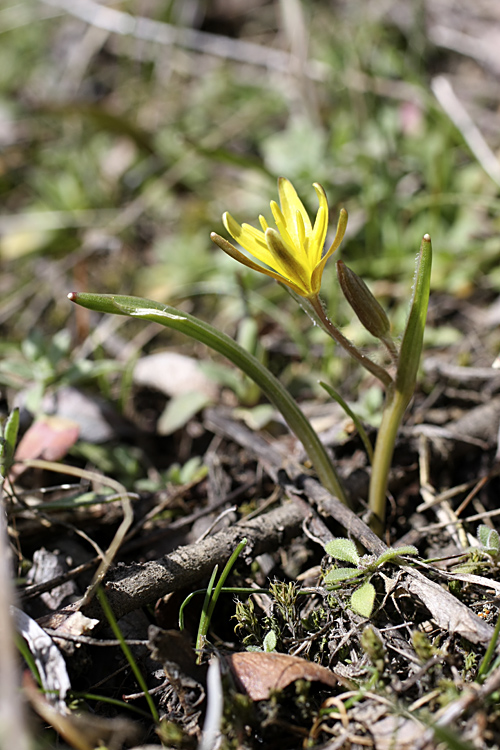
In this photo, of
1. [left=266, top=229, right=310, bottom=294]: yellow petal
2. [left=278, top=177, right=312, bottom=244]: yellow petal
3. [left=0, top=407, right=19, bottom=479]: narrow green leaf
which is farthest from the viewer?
[left=0, top=407, right=19, bottom=479]: narrow green leaf

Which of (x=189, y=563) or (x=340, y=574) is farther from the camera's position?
(x=189, y=563)

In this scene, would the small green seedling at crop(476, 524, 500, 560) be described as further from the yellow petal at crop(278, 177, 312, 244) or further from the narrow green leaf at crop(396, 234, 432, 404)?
the yellow petal at crop(278, 177, 312, 244)

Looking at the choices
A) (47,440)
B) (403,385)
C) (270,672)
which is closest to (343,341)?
(403,385)

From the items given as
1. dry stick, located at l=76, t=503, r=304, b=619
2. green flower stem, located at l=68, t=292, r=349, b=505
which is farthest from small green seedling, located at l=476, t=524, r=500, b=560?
dry stick, located at l=76, t=503, r=304, b=619

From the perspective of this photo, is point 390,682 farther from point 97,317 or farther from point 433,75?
point 433,75

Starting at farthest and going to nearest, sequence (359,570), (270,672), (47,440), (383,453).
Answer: (47,440) → (383,453) → (359,570) → (270,672)

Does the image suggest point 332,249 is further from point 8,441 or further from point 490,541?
point 8,441
